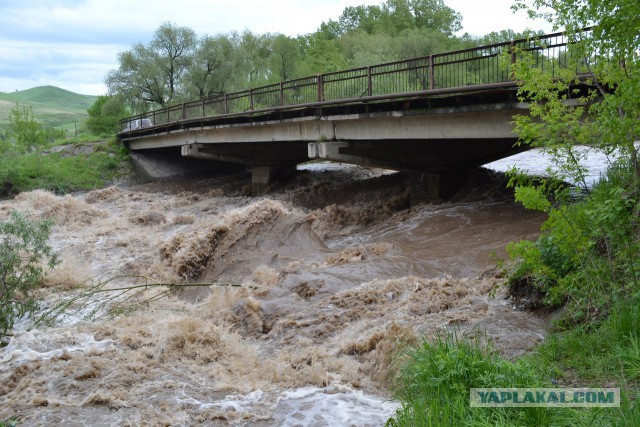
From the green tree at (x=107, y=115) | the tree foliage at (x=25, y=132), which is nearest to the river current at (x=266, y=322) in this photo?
the green tree at (x=107, y=115)

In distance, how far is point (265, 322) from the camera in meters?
10.4

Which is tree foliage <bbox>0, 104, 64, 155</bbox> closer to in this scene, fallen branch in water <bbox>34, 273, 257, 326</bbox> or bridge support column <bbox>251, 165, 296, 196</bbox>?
bridge support column <bbox>251, 165, 296, 196</bbox>

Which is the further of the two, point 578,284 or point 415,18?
point 415,18

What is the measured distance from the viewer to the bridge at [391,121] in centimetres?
1591

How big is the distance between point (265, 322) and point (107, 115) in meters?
51.3

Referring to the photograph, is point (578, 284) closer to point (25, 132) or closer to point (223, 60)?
point (223, 60)

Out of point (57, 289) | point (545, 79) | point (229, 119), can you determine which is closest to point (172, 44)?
point (229, 119)

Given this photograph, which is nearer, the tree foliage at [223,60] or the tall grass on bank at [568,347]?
the tall grass on bank at [568,347]

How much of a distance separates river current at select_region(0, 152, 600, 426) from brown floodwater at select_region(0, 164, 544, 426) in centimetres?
3

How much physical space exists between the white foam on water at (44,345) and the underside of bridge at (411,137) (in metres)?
10.6

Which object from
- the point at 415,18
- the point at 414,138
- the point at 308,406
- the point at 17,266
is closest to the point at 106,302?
the point at 17,266

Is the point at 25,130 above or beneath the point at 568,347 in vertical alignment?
above

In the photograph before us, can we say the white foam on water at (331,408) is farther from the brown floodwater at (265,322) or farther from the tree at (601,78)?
the tree at (601,78)

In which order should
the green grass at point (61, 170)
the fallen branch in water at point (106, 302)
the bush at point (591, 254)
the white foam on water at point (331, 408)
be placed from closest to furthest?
the white foam on water at point (331, 408) → the bush at point (591, 254) → the fallen branch in water at point (106, 302) → the green grass at point (61, 170)
